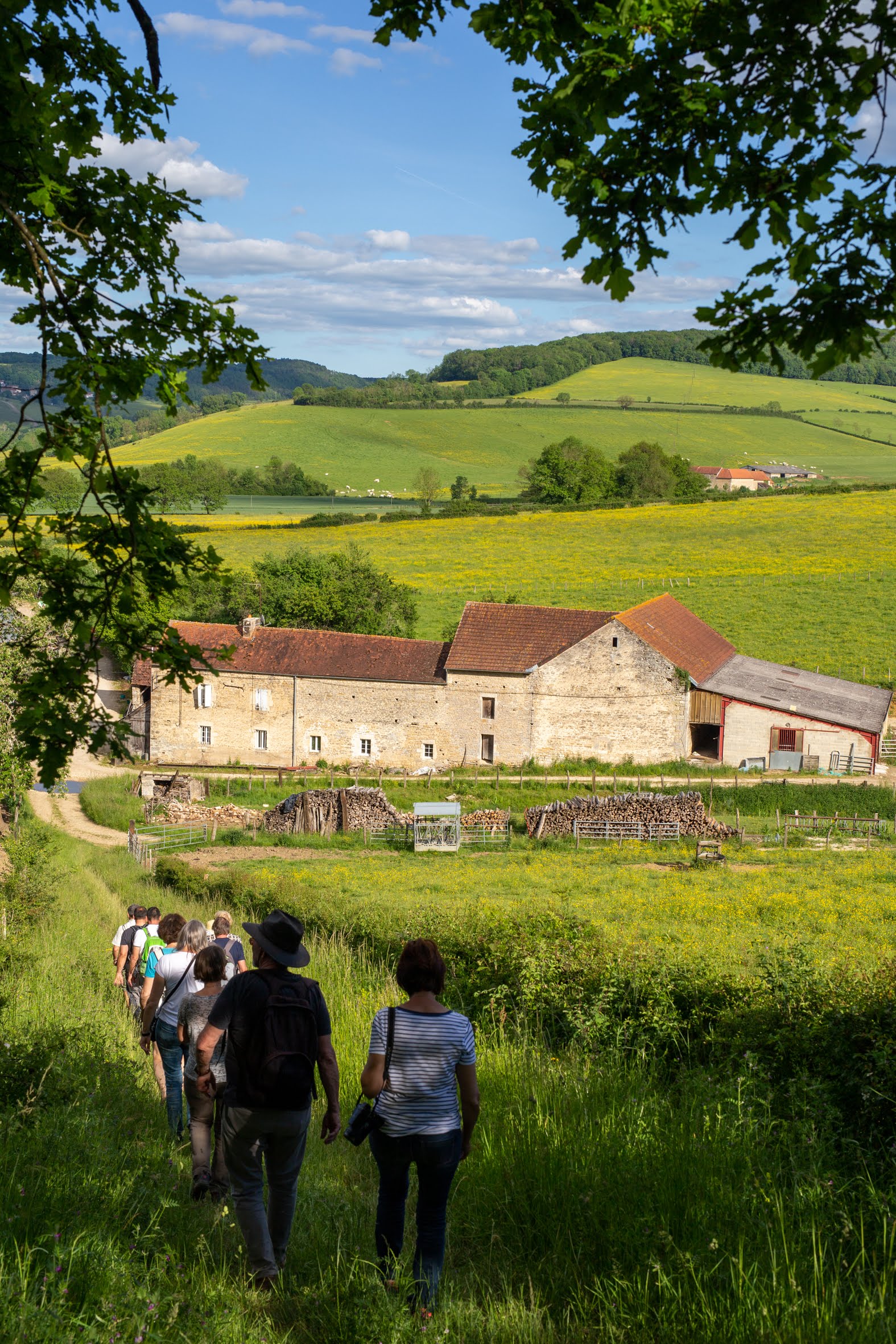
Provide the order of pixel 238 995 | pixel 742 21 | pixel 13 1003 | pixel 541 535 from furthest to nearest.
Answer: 1. pixel 541 535
2. pixel 13 1003
3. pixel 238 995
4. pixel 742 21

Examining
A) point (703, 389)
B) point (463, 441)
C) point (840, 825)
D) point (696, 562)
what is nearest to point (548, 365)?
point (703, 389)

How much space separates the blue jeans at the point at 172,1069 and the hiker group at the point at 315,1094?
1077mm

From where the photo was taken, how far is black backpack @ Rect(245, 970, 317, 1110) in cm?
521

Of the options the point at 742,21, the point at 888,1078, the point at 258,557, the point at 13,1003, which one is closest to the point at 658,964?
the point at 888,1078

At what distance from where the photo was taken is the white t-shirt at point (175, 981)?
7.18 meters

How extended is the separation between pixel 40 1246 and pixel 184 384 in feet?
15.1

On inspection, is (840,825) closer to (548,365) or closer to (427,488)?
(427,488)

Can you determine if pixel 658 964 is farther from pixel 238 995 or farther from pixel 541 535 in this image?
pixel 541 535

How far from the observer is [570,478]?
98.5 meters

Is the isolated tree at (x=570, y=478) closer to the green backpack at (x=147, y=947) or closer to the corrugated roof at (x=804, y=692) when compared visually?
the corrugated roof at (x=804, y=692)

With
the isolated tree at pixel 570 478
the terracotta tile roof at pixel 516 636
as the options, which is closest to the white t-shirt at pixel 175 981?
the terracotta tile roof at pixel 516 636

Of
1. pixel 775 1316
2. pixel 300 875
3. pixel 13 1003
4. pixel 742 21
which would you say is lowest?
pixel 300 875

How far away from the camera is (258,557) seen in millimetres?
73312

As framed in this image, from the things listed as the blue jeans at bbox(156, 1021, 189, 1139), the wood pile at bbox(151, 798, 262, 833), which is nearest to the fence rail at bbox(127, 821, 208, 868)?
the wood pile at bbox(151, 798, 262, 833)
